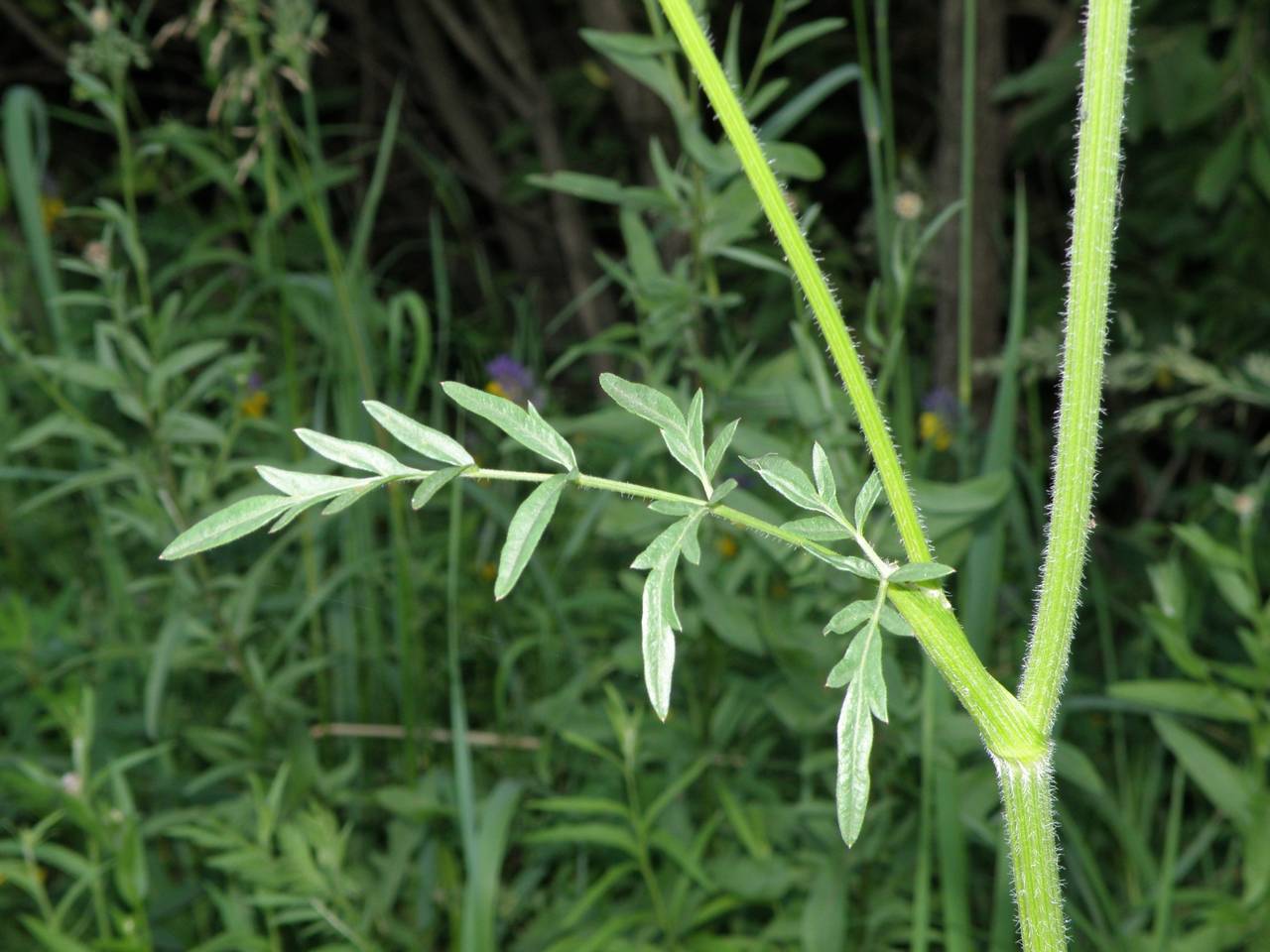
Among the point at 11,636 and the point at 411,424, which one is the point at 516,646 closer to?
the point at 11,636

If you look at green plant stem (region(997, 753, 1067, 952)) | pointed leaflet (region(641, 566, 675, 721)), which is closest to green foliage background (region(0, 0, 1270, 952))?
green plant stem (region(997, 753, 1067, 952))

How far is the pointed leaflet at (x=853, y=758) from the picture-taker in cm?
60

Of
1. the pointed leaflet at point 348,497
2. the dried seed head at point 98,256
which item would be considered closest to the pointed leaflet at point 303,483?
the pointed leaflet at point 348,497

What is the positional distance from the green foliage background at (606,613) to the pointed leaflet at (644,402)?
2.22 feet

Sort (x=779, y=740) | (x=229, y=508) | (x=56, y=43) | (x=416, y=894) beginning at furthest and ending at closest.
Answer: (x=56, y=43) → (x=779, y=740) → (x=416, y=894) → (x=229, y=508)

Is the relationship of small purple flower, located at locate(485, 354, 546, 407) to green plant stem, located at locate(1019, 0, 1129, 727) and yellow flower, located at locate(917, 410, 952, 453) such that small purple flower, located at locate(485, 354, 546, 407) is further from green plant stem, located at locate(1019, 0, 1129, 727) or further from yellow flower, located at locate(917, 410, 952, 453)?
green plant stem, located at locate(1019, 0, 1129, 727)

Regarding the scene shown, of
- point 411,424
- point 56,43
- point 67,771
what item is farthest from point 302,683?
point 56,43

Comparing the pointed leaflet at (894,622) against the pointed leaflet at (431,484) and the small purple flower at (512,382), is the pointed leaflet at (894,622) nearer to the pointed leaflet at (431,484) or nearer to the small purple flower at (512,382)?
the pointed leaflet at (431,484)

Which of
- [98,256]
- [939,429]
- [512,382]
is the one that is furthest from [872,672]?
[512,382]

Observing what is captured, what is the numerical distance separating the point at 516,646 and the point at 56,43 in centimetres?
269

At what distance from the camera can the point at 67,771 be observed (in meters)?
1.71

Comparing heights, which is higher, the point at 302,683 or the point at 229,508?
the point at 229,508

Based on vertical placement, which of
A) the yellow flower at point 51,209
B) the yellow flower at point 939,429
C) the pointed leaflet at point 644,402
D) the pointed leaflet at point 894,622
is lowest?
the pointed leaflet at point 894,622

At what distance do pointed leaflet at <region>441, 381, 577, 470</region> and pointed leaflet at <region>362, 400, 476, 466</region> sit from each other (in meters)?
0.02
